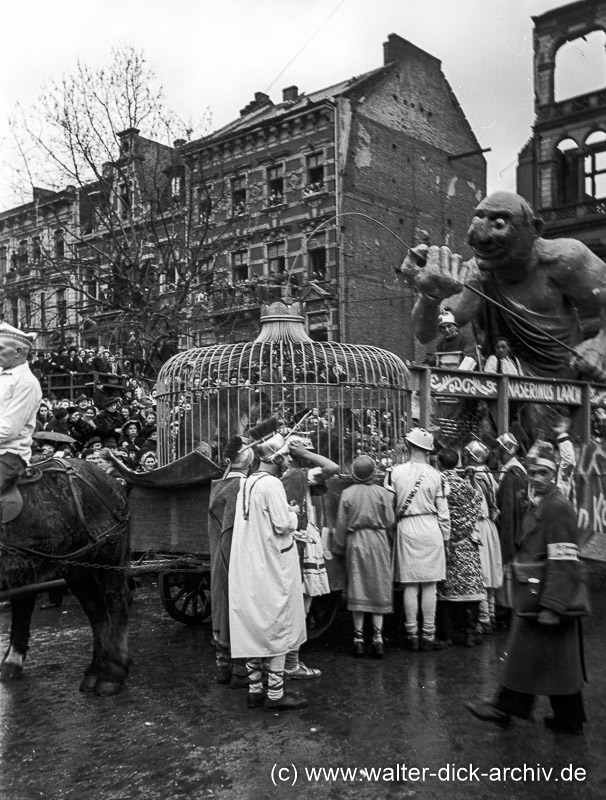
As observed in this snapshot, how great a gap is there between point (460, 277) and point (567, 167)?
23.5 metres

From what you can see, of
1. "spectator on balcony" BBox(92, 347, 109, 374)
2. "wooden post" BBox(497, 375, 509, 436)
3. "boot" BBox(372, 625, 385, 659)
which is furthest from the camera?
"spectator on balcony" BBox(92, 347, 109, 374)

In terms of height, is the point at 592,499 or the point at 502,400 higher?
the point at 502,400

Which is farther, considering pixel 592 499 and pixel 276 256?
pixel 276 256

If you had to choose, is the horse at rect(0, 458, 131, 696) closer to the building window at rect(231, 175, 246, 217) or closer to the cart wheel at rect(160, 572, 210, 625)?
the cart wheel at rect(160, 572, 210, 625)

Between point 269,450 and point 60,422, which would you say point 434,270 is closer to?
point 269,450

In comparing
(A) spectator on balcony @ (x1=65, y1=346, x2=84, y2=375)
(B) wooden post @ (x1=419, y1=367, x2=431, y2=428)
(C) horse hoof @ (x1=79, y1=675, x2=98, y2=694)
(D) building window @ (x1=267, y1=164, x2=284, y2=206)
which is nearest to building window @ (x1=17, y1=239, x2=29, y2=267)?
(A) spectator on balcony @ (x1=65, y1=346, x2=84, y2=375)

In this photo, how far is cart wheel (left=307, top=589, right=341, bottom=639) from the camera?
→ 24.9ft

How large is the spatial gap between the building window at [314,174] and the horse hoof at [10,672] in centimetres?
2538

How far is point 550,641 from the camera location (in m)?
4.87

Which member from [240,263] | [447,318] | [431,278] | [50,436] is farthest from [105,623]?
[240,263]

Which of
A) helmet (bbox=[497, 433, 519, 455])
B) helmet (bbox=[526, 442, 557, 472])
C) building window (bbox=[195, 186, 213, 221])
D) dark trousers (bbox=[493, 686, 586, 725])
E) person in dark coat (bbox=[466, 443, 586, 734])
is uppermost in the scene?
building window (bbox=[195, 186, 213, 221])

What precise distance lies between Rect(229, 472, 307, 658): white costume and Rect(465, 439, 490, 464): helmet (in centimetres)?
309

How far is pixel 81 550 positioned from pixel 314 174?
26.2 meters

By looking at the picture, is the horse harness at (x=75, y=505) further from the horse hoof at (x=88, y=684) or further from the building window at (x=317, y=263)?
the building window at (x=317, y=263)
